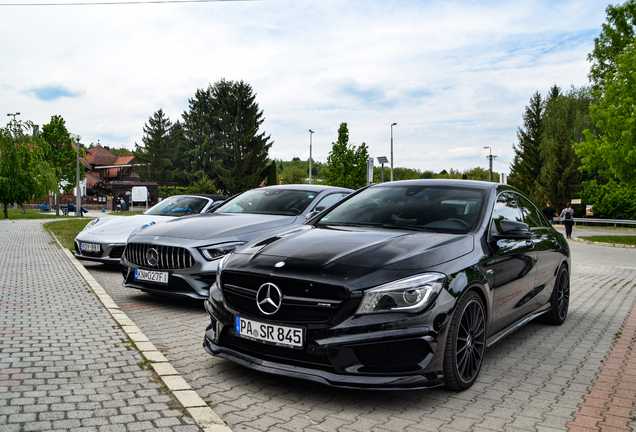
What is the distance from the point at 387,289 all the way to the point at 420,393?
96cm

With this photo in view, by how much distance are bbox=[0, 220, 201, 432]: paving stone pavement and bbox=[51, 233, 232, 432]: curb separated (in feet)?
0.17

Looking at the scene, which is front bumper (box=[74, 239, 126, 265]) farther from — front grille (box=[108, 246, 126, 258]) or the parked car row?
the parked car row

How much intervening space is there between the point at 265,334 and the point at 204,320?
8.46 ft

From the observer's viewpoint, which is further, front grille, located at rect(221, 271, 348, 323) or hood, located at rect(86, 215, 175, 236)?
hood, located at rect(86, 215, 175, 236)

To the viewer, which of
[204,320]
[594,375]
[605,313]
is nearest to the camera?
[594,375]

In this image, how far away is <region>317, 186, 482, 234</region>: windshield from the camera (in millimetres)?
4562

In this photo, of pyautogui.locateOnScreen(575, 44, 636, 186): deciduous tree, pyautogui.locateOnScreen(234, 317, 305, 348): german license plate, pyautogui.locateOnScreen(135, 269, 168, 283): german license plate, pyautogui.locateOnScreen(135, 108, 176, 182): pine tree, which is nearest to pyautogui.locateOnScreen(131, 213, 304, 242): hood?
pyautogui.locateOnScreen(135, 269, 168, 283): german license plate

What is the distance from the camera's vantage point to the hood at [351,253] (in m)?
3.51

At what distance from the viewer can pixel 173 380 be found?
3.80m

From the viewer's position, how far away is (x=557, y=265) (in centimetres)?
619

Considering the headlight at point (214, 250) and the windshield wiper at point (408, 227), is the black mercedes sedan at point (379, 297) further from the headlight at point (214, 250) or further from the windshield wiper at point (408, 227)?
the headlight at point (214, 250)

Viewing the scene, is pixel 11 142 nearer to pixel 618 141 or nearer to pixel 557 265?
pixel 618 141

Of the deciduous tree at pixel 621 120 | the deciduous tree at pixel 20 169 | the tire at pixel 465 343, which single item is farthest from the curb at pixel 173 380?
the deciduous tree at pixel 20 169

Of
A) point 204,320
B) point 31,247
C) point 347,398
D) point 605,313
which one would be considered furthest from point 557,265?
point 31,247
